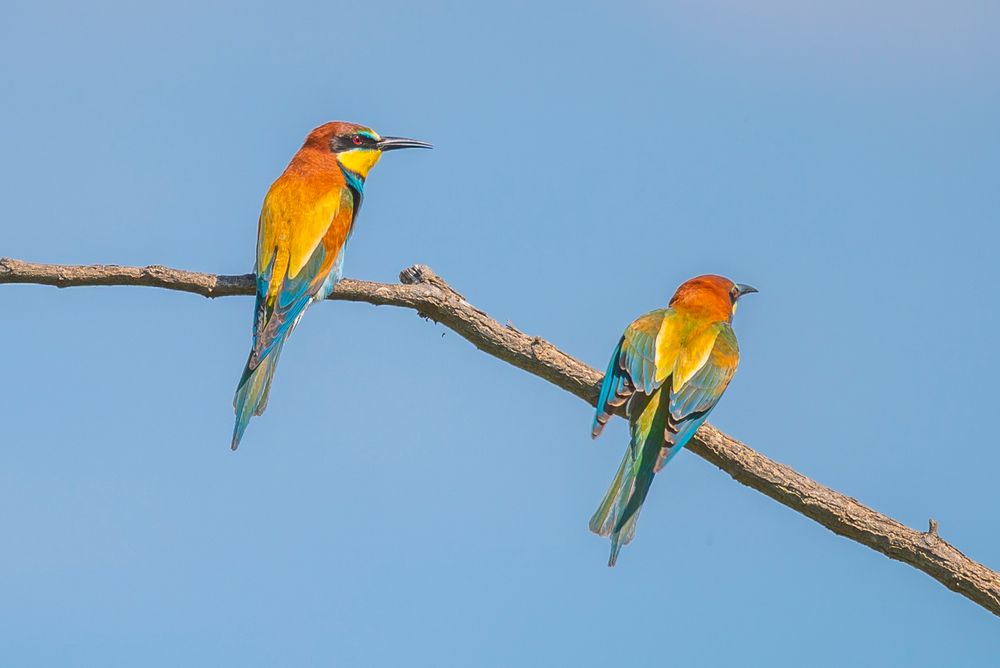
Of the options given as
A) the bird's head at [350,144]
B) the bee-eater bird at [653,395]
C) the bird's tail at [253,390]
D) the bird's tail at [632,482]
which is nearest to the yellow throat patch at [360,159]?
the bird's head at [350,144]

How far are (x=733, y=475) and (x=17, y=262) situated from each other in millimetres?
Answer: 2377

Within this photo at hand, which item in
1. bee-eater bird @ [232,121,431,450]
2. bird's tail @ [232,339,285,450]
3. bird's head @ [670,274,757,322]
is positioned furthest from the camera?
bird's head @ [670,274,757,322]

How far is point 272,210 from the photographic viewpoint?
4719mm

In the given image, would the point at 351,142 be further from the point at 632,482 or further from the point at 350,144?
the point at 632,482

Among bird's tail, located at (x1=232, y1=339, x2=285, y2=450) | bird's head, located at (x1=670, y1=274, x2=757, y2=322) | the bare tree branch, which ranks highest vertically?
bird's head, located at (x1=670, y1=274, x2=757, y2=322)

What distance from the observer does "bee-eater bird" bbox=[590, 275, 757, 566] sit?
3854mm

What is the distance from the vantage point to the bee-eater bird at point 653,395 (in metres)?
3.85

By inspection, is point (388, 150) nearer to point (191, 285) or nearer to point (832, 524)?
point (191, 285)

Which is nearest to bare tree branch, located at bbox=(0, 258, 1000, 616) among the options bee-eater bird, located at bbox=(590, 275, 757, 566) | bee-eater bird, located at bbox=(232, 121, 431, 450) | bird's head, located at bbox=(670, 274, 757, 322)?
bee-eater bird, located at bbox=(590, 275, 757, 566)

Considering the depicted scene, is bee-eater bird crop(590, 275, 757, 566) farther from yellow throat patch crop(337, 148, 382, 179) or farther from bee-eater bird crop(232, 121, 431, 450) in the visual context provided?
yellow throat patch crop(337, 148, 382, 179)

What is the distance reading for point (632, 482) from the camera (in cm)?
390

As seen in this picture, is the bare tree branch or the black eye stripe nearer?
the bare tree branch

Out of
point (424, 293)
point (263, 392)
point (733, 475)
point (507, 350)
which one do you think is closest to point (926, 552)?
point (733, 475)

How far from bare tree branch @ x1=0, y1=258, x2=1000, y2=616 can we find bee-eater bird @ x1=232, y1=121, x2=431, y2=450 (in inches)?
11.9
